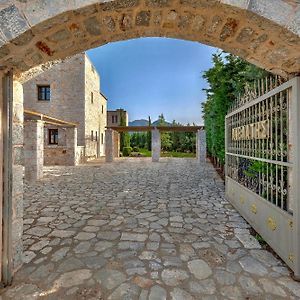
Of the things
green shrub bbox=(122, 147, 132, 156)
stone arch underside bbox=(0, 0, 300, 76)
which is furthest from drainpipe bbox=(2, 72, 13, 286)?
green shrub bbox=(122, 147, 132, 156)

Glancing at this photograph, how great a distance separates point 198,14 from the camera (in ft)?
6.20

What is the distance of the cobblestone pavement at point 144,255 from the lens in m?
2.22

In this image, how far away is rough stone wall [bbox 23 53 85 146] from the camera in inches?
669

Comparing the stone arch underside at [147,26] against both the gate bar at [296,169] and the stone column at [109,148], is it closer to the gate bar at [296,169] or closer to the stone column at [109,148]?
the gate bar at [296,169]

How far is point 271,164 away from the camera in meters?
3.22

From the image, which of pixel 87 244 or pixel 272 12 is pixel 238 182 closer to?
pixel 87 244

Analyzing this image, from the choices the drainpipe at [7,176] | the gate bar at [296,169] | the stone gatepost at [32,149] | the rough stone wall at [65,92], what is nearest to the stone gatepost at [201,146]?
the rough stone wall at [65,92]

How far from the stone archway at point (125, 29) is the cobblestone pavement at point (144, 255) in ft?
2.09

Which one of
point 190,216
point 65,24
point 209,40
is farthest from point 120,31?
point 190,216

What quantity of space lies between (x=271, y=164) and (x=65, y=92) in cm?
1680

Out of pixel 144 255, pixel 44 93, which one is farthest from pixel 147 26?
pixel 44 93

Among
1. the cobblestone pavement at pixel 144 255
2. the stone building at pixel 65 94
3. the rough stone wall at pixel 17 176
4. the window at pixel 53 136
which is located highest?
the stone building at pixel 65 94

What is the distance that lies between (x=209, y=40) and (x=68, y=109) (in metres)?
16.4

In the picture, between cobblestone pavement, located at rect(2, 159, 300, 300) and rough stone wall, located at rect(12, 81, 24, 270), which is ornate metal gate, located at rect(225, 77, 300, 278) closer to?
cobblestone pavement, located at rect(2, 159, 300, 300)
